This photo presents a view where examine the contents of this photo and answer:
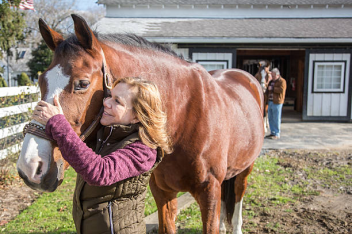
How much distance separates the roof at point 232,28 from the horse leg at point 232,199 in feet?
25.1

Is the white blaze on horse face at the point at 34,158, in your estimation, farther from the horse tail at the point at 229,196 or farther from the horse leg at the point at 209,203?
the horse tail at the point at 229,196

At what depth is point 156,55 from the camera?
2.14m

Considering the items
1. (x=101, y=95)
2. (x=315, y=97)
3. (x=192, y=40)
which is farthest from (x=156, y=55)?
(x=315, y=97)

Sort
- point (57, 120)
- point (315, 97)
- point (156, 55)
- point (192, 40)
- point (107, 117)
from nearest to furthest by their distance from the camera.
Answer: point (57, 120) → point (107, 117) → point (156, 55) → point (192, 40) → point (315, 97)

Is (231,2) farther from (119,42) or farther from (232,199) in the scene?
(119,42)

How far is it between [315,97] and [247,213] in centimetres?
908

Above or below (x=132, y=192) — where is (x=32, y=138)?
above

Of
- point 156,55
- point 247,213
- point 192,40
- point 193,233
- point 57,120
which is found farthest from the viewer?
point 192,40

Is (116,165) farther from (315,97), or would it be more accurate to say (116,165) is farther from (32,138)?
(315,97)

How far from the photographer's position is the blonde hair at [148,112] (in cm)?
151

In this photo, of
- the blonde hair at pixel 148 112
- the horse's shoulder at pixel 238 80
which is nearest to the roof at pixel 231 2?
the horse's shoulder at pixel 238 80

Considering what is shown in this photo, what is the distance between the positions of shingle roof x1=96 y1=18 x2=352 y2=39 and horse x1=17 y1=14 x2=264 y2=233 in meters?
7.97

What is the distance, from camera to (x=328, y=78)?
11398mm

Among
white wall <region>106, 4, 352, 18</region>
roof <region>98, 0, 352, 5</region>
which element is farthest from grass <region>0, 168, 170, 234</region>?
roof <region>98, 0, 352, 5</region>
